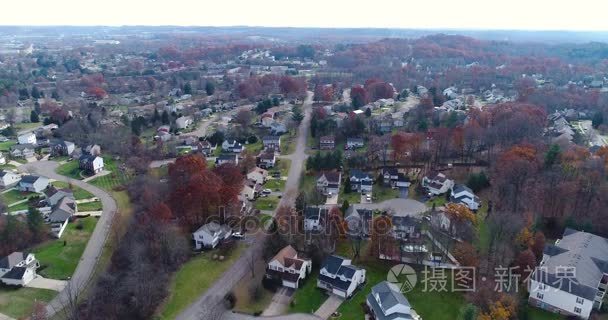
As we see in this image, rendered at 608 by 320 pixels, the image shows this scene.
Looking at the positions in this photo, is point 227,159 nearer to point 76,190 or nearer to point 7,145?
point 76,190

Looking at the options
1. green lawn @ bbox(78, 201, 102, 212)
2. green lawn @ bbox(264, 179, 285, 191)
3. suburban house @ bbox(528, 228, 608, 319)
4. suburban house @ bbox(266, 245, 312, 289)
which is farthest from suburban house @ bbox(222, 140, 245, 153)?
suburban house @ bbox(528, 228, 608, 319)

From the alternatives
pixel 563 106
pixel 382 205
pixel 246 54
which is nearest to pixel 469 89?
pixel 563 106

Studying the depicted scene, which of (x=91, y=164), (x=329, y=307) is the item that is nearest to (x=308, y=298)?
(x=329, y=307)

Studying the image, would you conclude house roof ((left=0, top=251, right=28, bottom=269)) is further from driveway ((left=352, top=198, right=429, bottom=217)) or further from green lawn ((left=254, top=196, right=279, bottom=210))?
driveway ((left=352, top=198, right=429, bottom=217))

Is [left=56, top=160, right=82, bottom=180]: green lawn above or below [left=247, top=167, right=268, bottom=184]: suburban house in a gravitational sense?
below

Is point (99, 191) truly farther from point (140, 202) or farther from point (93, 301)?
point (93, 301)
